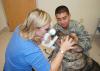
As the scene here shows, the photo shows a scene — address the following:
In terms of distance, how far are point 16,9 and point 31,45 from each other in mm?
2435

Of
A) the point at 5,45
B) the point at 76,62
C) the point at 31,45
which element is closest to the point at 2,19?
the point at 5,45

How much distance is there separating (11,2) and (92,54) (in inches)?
76.3

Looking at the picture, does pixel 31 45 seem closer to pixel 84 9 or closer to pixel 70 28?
pixel 70 28

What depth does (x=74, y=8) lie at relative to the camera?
9.38 ft

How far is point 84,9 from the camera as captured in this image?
2.82 metres

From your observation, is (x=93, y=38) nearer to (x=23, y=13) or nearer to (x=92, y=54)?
(x=92, y=54)

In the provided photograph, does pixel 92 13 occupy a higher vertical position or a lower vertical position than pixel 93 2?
lower

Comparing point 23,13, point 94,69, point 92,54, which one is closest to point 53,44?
point 94,69

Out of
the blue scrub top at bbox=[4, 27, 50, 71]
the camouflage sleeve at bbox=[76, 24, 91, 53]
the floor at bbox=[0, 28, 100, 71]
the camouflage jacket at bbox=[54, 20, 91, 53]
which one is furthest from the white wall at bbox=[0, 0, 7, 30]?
the blue scrub top at bbox=[4, 27, 50, 71]

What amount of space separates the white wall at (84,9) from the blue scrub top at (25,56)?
1.93m

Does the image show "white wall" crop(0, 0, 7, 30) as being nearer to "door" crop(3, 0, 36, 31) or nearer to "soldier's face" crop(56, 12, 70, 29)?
"door" crop(3, 0, 36, 31)

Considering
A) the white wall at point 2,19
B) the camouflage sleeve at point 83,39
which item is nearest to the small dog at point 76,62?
the camouflage sleeve at point 83,39

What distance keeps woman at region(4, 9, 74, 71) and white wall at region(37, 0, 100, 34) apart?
188 centimetres

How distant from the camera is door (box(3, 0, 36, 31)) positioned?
3.18 metres
